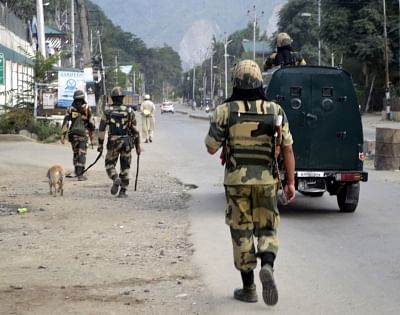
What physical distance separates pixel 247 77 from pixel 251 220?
3.91 ft

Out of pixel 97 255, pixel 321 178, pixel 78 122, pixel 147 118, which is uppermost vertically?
pixel 78 122

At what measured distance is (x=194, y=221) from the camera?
1150 centimetres

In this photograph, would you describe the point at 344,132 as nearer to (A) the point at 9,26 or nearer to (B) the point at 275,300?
(B) the point at 275,300

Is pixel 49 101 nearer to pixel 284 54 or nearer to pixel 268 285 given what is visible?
pixel 284 54

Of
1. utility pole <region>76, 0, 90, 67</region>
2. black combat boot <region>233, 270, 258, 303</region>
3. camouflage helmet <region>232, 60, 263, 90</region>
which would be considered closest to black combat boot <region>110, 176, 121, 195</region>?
black combat boot <region>233, 270, 258, 303</region>

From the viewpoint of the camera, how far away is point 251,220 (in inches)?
261

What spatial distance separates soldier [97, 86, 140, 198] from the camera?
1382 cm

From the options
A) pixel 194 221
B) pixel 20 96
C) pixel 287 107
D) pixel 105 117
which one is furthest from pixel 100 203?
pixel 20 96

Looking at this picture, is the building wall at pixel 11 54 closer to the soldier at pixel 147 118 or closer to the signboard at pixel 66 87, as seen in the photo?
the soldier at pixel 147 118

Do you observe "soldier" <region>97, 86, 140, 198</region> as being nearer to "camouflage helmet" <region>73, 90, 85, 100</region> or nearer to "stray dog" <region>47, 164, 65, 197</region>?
"stray dog" <region>47, 164, 65, 197</region>

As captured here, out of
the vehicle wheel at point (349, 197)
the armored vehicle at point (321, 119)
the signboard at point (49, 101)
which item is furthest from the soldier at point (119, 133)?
the signboard at point (49, 101)

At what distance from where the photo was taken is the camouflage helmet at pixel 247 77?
6.60m

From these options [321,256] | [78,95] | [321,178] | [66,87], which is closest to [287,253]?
[321,256]

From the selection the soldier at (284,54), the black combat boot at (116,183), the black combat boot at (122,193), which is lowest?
the black combat boot at (122,193)
